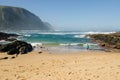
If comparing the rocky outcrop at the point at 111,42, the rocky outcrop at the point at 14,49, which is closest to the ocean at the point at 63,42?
the rocky outcrop at the point at 111,42

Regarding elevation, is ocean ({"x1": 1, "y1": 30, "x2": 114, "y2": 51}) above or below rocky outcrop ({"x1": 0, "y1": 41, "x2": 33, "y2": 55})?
below

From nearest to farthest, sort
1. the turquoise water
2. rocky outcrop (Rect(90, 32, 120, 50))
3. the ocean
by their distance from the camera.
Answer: the ocean
rocky outcrop (Rect(90, 32, 120, 50))
the turquoise water

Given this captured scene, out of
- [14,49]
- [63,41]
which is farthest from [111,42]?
[14,49]

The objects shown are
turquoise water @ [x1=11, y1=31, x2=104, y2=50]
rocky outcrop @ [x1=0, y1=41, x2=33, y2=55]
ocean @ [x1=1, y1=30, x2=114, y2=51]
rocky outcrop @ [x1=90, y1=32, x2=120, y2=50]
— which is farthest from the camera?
turquoise water @ [x1=11, y1=31, x2=104, y2=50]

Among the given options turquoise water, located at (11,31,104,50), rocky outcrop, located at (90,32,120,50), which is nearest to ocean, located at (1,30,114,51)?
turquoise water, located at (11,31,104,50)

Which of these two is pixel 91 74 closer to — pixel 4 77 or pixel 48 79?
pixel 48 79

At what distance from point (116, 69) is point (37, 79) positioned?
4.54 m

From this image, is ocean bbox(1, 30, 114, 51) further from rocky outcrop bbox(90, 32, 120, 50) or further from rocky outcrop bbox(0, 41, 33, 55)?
rocky outcrop bbox(0, 41, 33, 55)

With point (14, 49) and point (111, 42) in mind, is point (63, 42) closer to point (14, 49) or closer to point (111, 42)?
point (111, 42)

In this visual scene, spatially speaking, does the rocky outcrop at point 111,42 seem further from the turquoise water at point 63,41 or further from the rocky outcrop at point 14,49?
the rocky outcrop at point 14,49

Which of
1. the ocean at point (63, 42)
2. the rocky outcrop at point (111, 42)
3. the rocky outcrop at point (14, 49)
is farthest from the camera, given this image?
the rocky outcrop at point (111, 42)

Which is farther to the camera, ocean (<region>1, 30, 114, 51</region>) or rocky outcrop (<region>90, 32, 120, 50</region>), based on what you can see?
rocky outcrop (<region>90, 32, 120, 50</region>)

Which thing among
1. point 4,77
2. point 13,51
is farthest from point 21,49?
point 4,77

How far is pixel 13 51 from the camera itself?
22.2m
